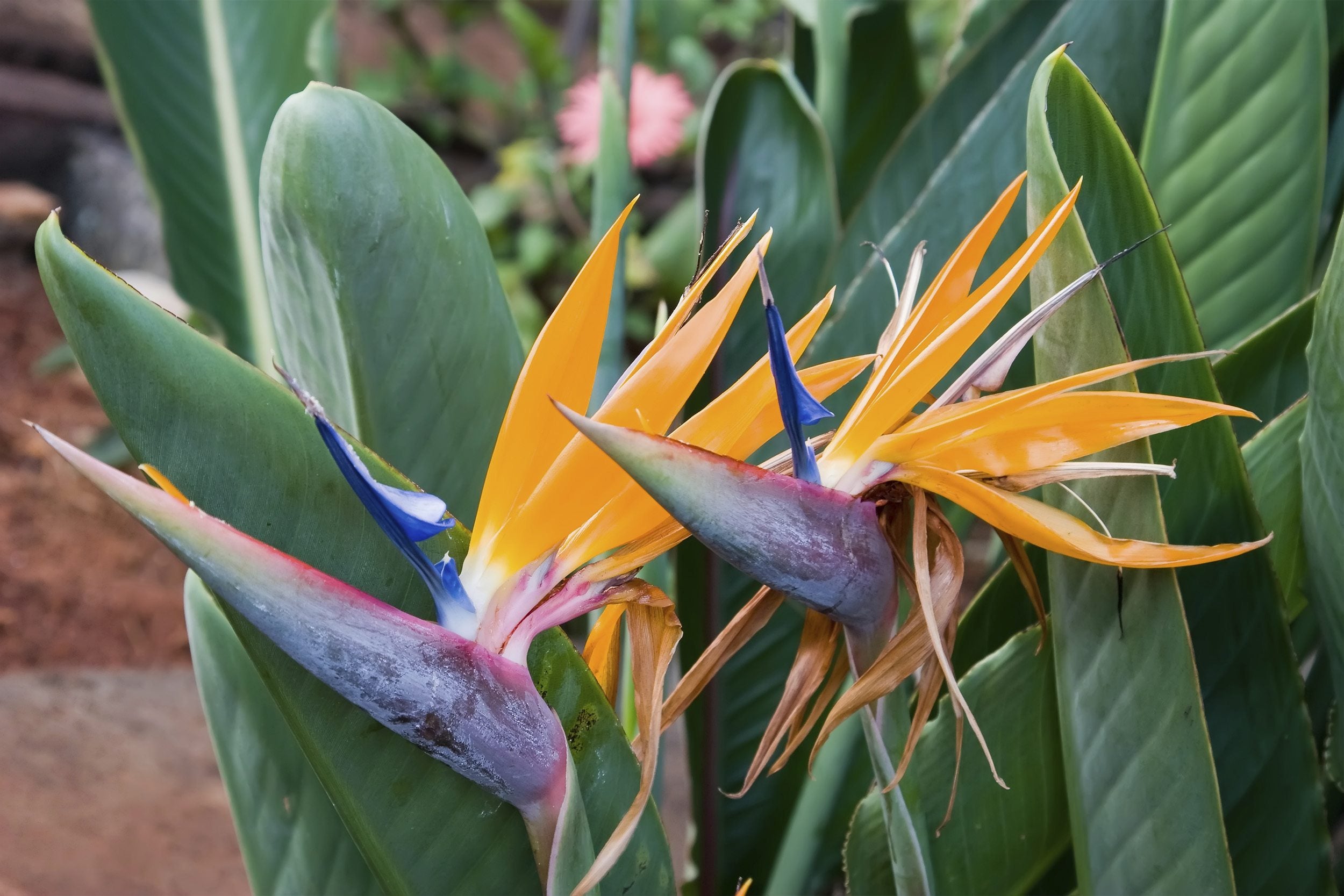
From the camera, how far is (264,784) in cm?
43

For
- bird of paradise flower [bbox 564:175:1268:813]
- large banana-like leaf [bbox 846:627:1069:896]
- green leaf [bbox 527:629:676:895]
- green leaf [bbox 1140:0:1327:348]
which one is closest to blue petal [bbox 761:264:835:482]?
bird of paradise flower [bbox 564:175:1268:813]

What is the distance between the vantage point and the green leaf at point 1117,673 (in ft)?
1.00

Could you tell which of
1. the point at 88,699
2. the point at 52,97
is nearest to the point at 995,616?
the point at 88,699

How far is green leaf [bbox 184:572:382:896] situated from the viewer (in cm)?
42

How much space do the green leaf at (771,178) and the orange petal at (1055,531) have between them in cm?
38

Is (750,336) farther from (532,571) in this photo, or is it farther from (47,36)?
(47,36)

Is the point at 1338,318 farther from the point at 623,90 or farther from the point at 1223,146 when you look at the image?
the point at 623,90

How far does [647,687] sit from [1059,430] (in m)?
0.13

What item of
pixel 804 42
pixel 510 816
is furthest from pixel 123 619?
pixel 510 816

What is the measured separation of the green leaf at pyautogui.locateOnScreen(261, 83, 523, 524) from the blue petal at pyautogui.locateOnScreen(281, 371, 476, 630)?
0.14m

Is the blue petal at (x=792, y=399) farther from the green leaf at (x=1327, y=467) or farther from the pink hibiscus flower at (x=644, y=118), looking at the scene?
the pink hibiscus flower at (x=644, y=118)

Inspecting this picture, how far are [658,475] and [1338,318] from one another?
0.25 meters

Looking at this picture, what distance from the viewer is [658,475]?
21cm

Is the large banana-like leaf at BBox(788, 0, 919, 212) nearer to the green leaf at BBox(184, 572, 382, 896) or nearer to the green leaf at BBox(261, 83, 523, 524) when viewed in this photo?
the green leaf at BBox(261, 83, 523, 524)
